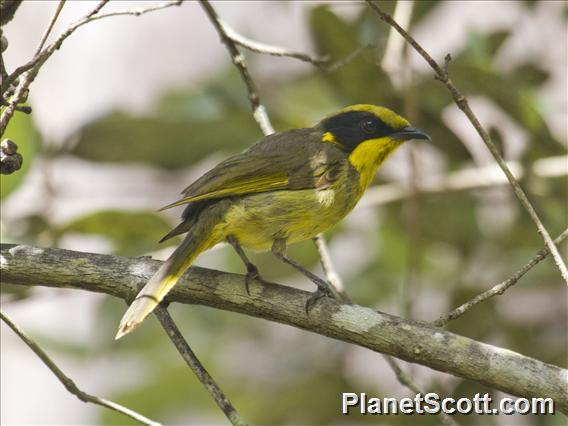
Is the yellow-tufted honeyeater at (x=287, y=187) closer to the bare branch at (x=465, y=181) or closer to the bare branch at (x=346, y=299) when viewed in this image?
the bare branch at (x=346, y=299)

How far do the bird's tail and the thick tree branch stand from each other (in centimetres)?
8

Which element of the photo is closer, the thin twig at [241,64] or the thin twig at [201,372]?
the thin twig at [201,372]

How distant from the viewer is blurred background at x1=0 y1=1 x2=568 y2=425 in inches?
167

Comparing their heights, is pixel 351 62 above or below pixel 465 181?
above

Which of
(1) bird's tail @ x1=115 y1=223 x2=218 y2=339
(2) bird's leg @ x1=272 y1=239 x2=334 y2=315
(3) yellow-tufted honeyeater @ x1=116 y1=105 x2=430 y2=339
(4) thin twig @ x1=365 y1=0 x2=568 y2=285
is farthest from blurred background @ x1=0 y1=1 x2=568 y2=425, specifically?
(4) thin twig @ x1=365 y1=0 x2=568 y2=285

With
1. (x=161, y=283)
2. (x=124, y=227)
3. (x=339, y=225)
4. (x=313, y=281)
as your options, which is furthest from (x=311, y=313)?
(x=339, y=225)

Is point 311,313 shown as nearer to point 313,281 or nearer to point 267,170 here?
point 313,281

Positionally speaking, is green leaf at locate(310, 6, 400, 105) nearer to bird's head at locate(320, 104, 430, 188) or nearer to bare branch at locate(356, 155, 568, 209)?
bird's head at locate(320, 104, 430, 188)

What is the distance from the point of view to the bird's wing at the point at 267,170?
354cm

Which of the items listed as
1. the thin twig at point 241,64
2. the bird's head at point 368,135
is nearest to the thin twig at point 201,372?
the thin twig at point 241,64

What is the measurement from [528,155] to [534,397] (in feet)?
6.94

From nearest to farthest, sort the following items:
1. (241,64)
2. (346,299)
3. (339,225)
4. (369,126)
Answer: (346,299) → (241,64) → (369,126) → (339,225)

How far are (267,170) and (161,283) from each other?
0.98m

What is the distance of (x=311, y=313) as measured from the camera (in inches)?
112
